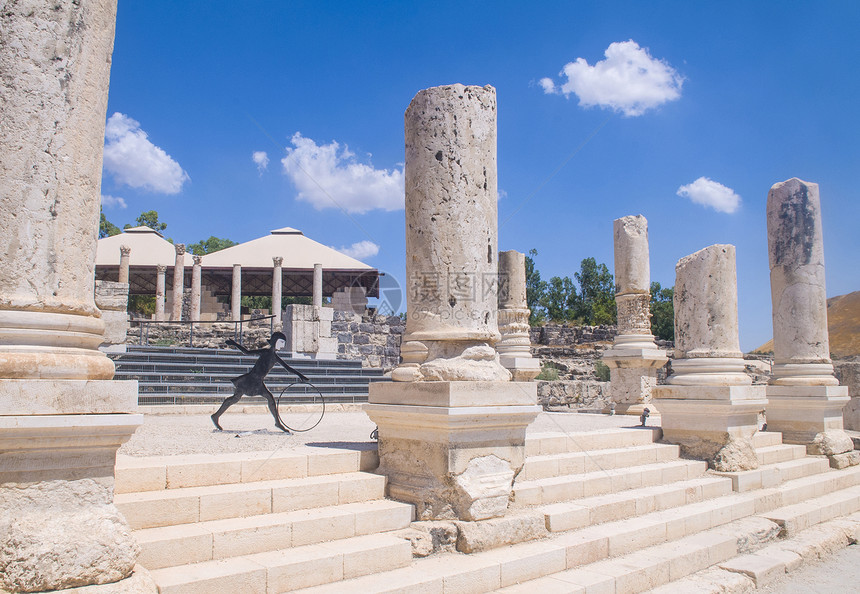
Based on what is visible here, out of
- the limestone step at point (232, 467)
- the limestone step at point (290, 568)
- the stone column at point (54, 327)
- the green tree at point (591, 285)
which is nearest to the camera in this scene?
the stone column at point (54, 327)

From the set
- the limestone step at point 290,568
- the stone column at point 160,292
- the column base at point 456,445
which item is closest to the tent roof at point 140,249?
the stone column at point 160,292

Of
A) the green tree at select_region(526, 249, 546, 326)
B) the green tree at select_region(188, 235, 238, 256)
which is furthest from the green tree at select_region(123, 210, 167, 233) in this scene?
the green tree at select_region(526, 249, 546, 326)

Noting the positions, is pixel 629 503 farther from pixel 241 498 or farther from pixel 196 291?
pixel 196 291

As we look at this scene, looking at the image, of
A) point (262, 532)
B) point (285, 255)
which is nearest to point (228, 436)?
point (262, 532)

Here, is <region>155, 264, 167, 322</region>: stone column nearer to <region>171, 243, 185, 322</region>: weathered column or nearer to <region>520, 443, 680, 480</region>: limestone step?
<region>171, 243, 185, 322</region>: weathered column

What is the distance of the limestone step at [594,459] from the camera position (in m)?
5.09

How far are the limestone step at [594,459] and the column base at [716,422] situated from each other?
243 millimetres

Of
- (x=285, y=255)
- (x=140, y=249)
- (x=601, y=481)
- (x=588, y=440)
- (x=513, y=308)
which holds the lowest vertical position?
(x=601, y=481)

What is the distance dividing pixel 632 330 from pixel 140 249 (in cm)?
2917

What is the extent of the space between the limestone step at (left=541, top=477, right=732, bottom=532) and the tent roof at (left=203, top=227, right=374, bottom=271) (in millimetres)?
26191

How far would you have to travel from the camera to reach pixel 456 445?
4.14m

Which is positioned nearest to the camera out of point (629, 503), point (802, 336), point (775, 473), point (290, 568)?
point (290, 568)

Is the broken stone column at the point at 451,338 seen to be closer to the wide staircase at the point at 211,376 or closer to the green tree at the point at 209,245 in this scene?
the wide staircase at the point at 211,376

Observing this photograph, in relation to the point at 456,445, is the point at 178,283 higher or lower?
higher
